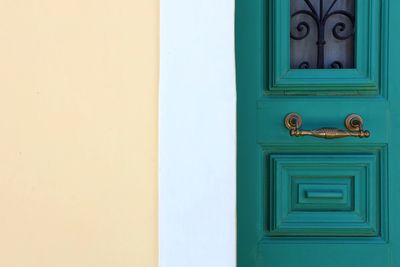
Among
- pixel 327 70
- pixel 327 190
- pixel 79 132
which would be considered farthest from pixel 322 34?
pixel 79 132

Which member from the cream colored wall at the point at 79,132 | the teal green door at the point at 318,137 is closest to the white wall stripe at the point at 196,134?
the cream colored wall at the point at 79,132

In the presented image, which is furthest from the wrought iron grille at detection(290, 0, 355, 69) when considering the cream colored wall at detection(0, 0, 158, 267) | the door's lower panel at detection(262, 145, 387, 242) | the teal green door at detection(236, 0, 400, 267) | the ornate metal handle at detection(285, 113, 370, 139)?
the cream colored wall at detection(0, 0, 158, 267)

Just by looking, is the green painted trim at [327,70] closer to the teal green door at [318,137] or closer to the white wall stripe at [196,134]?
the teal green door at [318,137]

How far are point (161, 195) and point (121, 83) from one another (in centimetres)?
33

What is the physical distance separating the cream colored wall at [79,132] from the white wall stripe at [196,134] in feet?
0.12

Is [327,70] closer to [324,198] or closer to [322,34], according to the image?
[322,34]

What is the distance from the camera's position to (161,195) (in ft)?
5.66

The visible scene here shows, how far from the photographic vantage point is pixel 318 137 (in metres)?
2.04

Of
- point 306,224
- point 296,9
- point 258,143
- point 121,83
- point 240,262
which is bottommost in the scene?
point 240,262

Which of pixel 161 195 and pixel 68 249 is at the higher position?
pixel 161 195

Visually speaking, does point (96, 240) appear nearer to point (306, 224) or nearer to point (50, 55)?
point (50, 55)

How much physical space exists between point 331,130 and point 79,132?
818mm

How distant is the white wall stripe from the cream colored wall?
0.04 metres

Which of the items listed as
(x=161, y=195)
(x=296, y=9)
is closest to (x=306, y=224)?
(x=161, y=195)
